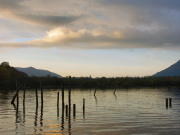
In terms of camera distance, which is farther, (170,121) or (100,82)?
(100,82)

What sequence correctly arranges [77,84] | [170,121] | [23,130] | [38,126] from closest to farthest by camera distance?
1. [23,130]
2. [38,126]
3. [170,121]
4. [77,84]

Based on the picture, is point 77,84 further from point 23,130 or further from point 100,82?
point 23,130

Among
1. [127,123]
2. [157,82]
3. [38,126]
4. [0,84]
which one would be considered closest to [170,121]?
[127,123]

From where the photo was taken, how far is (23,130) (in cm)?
1906

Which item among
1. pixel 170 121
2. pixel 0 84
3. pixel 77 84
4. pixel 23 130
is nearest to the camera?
pixel 23 130

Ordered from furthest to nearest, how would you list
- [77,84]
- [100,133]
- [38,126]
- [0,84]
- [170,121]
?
[77,84], [0,84], [170,121], [38,126], [100,133]

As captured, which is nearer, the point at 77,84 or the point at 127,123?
the point at 127,123

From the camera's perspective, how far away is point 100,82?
383ft

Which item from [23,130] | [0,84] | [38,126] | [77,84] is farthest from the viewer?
[77,84]

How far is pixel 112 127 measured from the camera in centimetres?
1986

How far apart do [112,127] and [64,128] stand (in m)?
3.86

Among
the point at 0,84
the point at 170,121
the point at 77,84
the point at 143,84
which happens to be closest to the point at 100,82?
the point at 77,84

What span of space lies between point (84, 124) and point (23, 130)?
5.18m

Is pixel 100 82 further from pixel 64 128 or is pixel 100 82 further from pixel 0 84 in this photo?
pixel 64 128
